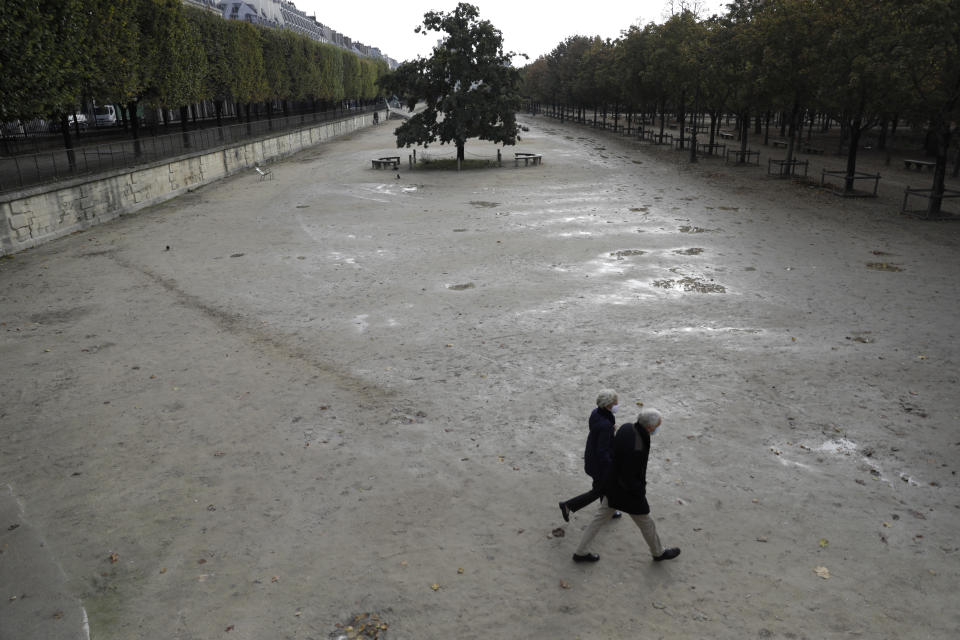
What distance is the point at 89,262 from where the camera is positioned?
17406mm

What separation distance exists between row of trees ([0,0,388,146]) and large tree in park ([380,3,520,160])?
422 inches

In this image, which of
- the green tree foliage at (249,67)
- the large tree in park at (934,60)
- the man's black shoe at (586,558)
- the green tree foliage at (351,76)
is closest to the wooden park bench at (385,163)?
the green tree foliage at (249,67)

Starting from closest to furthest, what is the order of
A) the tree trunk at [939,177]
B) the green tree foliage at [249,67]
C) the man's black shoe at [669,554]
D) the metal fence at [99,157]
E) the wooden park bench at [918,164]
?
the man's black shoe at [669,554] < the metal fence at [99,157] < the tree trunk at [939,177] < the wooden park bench at [918,164] < the green tree foliage at [249,67]

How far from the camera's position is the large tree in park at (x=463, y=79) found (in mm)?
36625

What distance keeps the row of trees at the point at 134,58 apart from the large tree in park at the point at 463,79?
35.2ft

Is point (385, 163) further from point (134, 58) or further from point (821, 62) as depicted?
point (821, 62)

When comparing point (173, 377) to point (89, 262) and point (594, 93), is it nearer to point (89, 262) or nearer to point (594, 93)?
point (89, 262)

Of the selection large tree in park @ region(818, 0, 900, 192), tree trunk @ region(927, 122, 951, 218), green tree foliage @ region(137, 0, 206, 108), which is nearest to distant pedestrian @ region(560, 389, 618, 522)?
tree trunk @ region(927, 122, 951, 218)

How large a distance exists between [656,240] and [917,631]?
14.8 meters

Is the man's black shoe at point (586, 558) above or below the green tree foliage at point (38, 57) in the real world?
below

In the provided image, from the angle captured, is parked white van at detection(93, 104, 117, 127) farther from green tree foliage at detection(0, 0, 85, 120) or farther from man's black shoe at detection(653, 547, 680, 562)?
man's black shoe at detection(653, 547, 680, 562)

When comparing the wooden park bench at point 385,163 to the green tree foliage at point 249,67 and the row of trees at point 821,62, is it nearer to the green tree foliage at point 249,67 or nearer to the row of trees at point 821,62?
the green tree foliage at point 249,67

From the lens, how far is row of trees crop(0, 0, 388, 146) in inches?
723

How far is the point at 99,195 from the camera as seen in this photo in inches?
885
